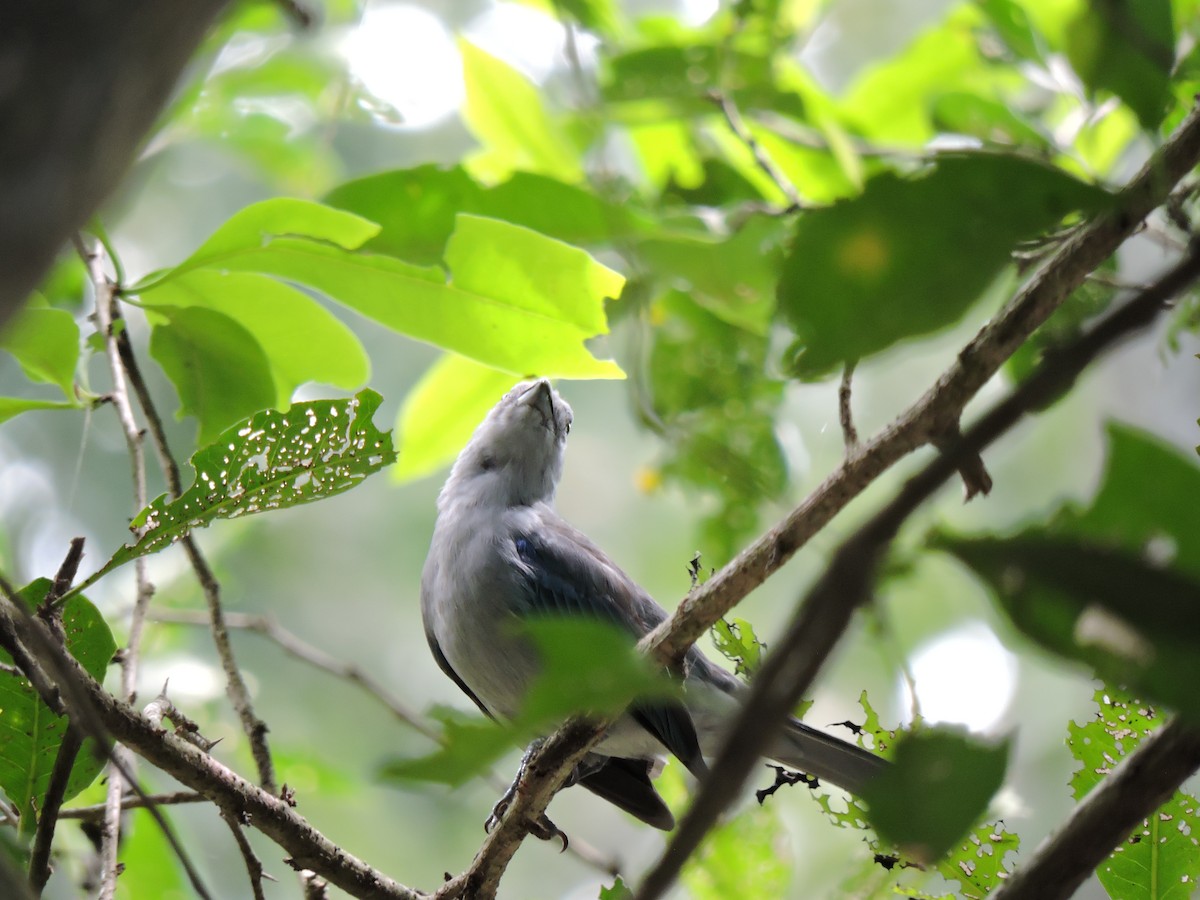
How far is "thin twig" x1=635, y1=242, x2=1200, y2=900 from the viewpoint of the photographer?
2.04 feet

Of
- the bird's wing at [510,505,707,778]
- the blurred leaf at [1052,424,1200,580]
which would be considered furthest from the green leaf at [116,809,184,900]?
the blurred leaf at [1052,424,1200,580]

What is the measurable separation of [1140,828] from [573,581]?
1788mm

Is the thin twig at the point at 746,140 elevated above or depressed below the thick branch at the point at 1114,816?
above

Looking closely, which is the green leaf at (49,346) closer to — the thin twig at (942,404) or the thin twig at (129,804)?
the thin twig at (129,804)

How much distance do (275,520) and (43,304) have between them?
5.36 m

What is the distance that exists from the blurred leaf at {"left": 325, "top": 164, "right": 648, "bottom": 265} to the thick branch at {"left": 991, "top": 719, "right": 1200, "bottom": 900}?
1.45 meters

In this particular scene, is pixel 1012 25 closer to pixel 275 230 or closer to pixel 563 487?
pixel 275 230

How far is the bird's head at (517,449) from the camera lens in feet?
11.9

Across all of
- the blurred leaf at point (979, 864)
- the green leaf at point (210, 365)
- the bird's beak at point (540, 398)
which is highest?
the bird's beak at point (540, 398)

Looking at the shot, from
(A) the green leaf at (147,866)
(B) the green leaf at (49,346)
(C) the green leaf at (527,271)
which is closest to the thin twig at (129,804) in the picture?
(A) the green leaf at (147,866)

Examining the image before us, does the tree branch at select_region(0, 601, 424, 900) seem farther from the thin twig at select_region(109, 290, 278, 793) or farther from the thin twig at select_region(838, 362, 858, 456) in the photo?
the thin twig at select_region(838, 362, 858, 456)

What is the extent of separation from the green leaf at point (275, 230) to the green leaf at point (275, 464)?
0.39 metres

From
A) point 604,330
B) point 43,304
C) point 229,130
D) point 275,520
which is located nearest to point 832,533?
point 604,330

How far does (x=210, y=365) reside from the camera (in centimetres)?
198
